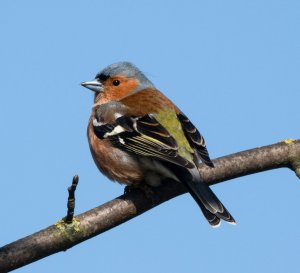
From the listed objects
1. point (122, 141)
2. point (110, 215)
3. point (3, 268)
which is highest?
point (122, 141)

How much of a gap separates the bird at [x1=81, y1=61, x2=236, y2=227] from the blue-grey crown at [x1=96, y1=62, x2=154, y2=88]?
2.08 feet

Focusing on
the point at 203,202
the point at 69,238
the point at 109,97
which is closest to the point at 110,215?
the point at 69,238

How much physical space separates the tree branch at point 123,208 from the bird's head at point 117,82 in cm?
203

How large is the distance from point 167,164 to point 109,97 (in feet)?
6.60

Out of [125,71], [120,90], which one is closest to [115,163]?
[120,90]

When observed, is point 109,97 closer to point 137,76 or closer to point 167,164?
point 137,76

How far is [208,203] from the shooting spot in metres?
5.27

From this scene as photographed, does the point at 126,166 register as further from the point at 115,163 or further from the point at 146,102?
the point at 146,102

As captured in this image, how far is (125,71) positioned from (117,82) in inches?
8.5

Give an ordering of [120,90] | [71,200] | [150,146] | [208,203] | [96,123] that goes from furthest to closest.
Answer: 1. [120,90]
2. [96,123]
3. [150,146]
4. [208,203]
5. [71,200]

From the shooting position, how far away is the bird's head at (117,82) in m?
7.32

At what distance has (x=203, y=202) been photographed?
526 cm

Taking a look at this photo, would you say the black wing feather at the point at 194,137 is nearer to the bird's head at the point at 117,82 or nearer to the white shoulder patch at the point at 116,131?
the white shoulder patch at the point at 116,131

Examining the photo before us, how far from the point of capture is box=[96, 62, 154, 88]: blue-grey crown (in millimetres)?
7473
